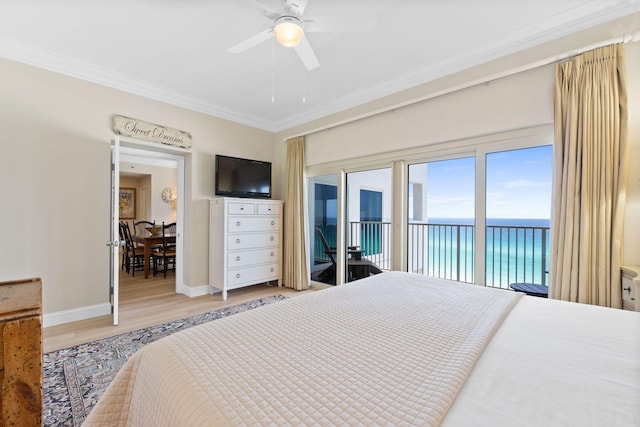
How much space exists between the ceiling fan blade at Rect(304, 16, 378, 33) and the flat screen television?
8.43ft

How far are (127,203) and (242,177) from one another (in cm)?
590

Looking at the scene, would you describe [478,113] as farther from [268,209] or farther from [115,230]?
[115,230]

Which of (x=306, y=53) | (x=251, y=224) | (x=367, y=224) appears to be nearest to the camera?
(x=306, y=53)

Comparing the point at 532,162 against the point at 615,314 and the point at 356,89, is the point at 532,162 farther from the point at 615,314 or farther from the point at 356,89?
the point at 356,89

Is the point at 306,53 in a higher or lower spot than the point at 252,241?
higher

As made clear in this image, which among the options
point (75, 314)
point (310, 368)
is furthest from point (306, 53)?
point (75, 314)

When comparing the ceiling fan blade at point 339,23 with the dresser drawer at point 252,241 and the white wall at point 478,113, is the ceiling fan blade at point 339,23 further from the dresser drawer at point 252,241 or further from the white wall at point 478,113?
the dresser drawer at point 252,241

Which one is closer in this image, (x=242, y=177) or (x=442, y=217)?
(x=442, y=217)

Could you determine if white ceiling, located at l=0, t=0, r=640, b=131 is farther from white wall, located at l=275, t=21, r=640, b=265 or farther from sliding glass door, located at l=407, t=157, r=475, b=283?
sliding glass door, located at l=407, t=157, r=475, b=283

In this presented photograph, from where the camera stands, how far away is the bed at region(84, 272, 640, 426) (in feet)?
2.15

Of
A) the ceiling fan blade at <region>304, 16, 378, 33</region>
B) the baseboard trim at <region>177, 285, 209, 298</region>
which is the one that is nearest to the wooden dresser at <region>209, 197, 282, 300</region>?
the baseboard trim at <region>177, 285, 209, 298</region>

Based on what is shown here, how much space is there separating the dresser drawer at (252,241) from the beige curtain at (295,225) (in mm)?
222

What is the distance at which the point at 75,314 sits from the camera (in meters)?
2.94

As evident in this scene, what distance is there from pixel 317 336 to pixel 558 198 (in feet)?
7.35
